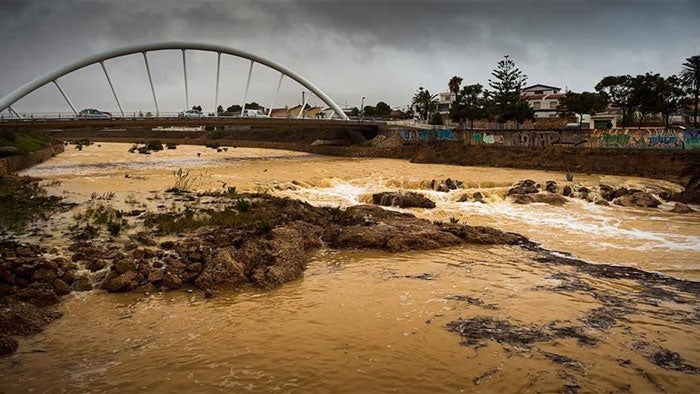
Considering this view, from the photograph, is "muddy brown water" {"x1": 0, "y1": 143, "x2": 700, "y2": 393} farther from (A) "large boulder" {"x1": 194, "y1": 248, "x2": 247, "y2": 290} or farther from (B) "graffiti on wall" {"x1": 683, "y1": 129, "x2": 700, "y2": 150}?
(B) "graffiti on wall" {"x1": 683, "y1": 129, "x2": 700, "y2": 150}

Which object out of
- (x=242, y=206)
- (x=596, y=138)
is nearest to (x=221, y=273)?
(x=242, y=206)

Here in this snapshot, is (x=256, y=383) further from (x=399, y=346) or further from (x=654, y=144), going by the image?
(x=654, y=144)

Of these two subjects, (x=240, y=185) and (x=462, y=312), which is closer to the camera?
(x=462, y=312)

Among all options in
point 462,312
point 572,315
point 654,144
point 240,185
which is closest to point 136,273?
point 462,312

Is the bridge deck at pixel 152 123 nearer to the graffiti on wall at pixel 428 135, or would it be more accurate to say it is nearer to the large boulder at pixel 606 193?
the graffiti on wall at pixel 428 135

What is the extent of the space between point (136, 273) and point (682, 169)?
33.7m

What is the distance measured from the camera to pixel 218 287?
940 centimetres

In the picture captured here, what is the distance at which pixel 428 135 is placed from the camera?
5056cm

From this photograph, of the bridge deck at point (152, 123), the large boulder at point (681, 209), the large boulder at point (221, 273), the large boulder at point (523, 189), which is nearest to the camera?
the large boulder at point (221, 273)

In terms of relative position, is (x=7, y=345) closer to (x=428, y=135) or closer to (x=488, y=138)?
(x=488, y=138)

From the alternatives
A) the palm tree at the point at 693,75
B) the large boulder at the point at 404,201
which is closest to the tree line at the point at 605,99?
the palm tree at the point at 693,75

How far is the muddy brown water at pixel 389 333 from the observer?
6039 mm

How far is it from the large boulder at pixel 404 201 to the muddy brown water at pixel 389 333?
708 centimetres

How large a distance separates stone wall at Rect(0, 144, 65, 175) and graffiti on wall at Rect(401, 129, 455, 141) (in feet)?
122
